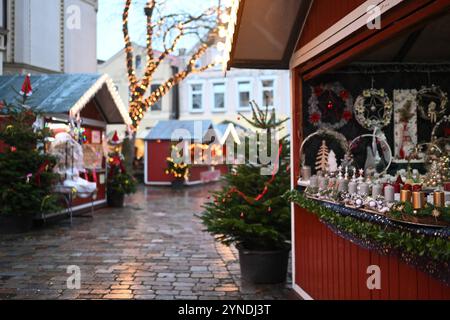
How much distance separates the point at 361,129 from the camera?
19.5ft

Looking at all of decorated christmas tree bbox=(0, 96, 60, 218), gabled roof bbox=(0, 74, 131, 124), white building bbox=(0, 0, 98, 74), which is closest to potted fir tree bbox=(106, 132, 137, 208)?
gabled roof bbox=(0, 74, 131, 124)

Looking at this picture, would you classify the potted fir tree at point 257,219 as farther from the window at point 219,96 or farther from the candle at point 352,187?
the window at point 219,96

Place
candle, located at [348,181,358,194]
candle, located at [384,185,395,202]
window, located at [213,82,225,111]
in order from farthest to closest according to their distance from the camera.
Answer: window, located at [213,82,225,111], candle, located at [348,181,358,194], candle, located at [384,185,395,202]

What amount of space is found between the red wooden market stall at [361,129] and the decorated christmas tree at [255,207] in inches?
13.5

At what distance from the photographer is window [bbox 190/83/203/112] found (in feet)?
107

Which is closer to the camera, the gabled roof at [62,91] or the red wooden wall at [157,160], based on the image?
the gabled roof at [62,91]

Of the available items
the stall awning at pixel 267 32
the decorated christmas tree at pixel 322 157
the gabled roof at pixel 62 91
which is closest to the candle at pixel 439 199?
the decorated christmas tree at pixel 322 157

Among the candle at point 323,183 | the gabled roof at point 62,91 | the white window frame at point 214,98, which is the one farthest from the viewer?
the white window frame at point 214,98

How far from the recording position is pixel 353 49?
4273 millimetres

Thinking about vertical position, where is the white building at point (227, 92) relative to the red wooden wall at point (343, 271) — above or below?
above

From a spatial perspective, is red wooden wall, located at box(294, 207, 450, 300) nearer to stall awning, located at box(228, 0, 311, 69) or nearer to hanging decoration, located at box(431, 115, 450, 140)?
stall awning, located at box(228, 0, 311, 69)

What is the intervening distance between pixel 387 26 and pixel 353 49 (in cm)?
65

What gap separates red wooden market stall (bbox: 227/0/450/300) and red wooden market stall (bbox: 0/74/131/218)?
720 centimetres

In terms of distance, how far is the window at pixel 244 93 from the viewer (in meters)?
31.2
